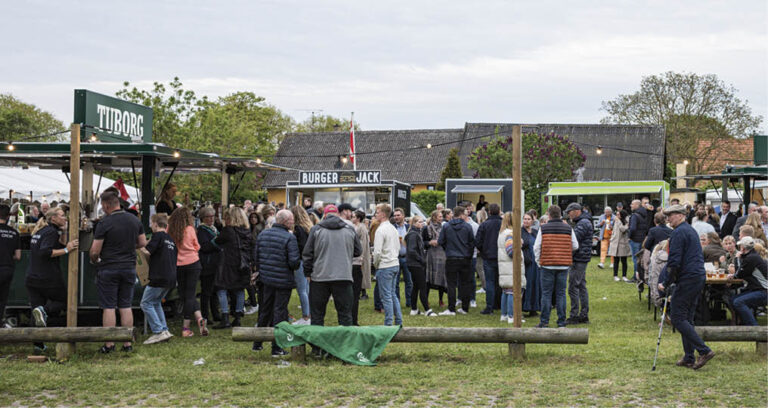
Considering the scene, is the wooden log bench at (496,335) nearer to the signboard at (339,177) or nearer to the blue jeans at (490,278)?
the blue jeans at (490,278)

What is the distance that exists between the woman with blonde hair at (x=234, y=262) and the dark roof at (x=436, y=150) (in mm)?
34040

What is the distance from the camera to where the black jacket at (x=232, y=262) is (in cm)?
1059

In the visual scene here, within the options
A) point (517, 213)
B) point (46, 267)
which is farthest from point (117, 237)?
point (517, 213)

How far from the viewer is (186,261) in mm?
9883

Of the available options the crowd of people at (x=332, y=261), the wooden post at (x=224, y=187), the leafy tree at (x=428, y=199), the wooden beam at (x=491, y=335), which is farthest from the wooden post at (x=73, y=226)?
the leafy tree at (x=428, y=199)

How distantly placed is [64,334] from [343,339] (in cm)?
295

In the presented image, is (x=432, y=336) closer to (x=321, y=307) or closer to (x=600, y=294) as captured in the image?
(x=321, y=307)

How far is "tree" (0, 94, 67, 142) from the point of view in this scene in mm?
49688

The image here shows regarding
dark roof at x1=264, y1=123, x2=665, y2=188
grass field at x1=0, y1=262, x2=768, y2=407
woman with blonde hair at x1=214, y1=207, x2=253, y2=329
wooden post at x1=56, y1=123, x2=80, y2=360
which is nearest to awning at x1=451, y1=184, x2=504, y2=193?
woman with blonde hair at x1=214, y1=207, x2=253, y2=329

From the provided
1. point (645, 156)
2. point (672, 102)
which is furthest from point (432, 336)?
point (645, 156)

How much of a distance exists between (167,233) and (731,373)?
→ 21.3 ft

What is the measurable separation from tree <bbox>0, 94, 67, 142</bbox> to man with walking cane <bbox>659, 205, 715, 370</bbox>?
40.7 meters

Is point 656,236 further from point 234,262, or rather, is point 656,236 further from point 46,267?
point 46,267

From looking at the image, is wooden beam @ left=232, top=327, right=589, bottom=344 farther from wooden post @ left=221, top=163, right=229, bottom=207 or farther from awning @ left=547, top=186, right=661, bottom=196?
awning @ left=547, top=186, right=661, bottom=196
